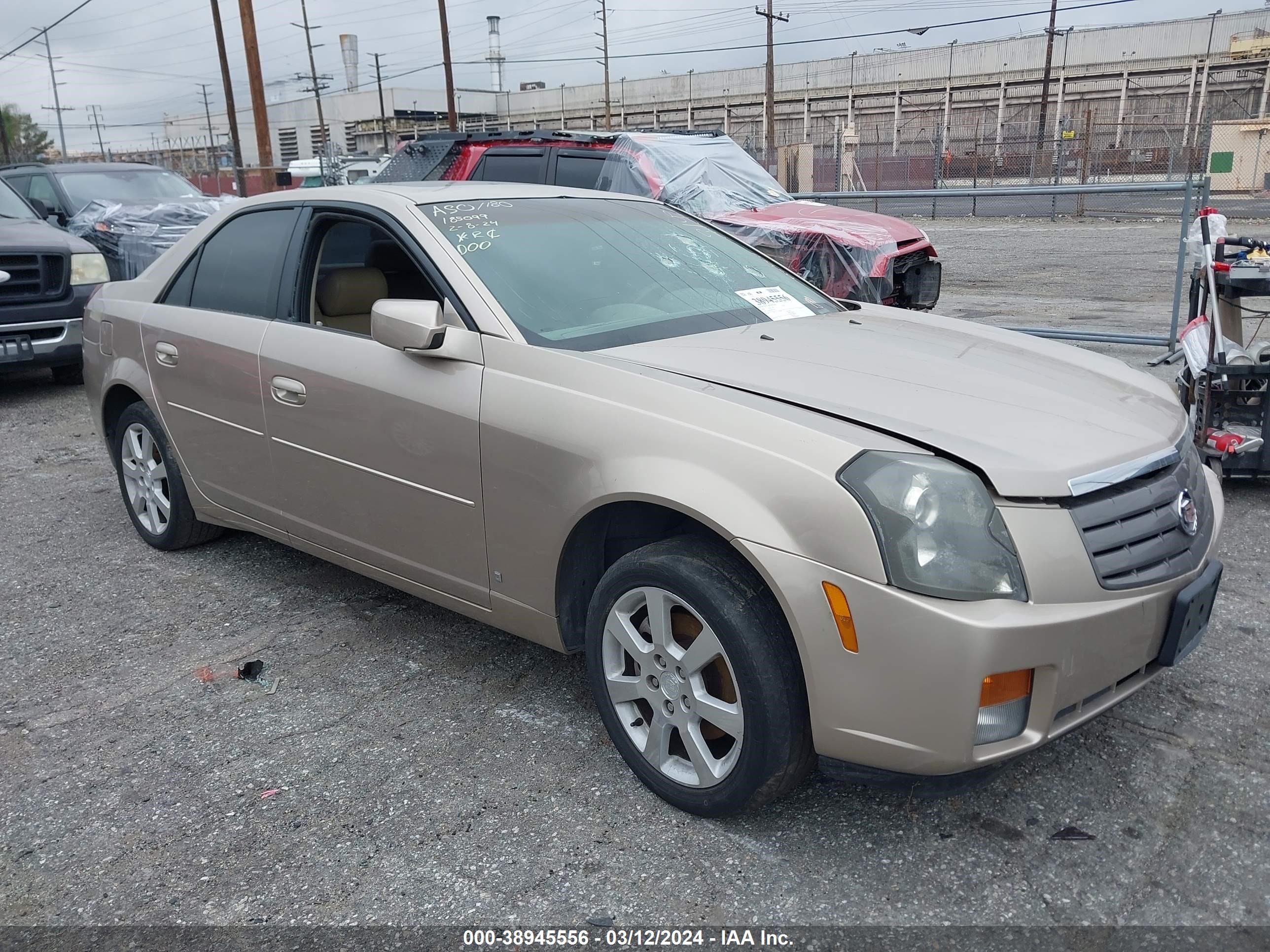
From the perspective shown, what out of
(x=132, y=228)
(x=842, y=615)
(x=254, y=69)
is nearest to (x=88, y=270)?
(x=132, y=228)

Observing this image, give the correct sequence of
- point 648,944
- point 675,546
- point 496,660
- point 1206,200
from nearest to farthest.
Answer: point 648,944 < point 675,546 < point 496,660 < point 1206,200

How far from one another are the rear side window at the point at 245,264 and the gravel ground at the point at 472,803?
3.92ft

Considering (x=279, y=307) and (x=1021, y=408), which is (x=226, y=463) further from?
(x=1021, y=408)

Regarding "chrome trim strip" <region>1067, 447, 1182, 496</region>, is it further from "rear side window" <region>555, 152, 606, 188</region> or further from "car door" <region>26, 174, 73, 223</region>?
"car door" <region>26, 174, 73, 223</region>

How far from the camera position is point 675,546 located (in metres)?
2.57

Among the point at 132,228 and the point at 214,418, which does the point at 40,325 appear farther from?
the point at 214,418

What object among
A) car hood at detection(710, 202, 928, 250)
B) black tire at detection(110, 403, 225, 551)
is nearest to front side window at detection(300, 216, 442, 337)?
black tire at detection(110, 403, 225, 551)

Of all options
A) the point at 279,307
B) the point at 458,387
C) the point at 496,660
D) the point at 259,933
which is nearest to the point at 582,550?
the point at 458,387

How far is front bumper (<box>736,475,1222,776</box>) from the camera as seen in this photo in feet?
7.09

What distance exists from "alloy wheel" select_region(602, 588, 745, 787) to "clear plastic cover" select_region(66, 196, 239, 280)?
859 cm

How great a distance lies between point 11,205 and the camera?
9.17 m

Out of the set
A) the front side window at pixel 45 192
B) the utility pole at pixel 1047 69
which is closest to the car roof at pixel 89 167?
the front side window at pixel 45 192

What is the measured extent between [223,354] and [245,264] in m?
0.39

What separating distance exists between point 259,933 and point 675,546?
129cm
